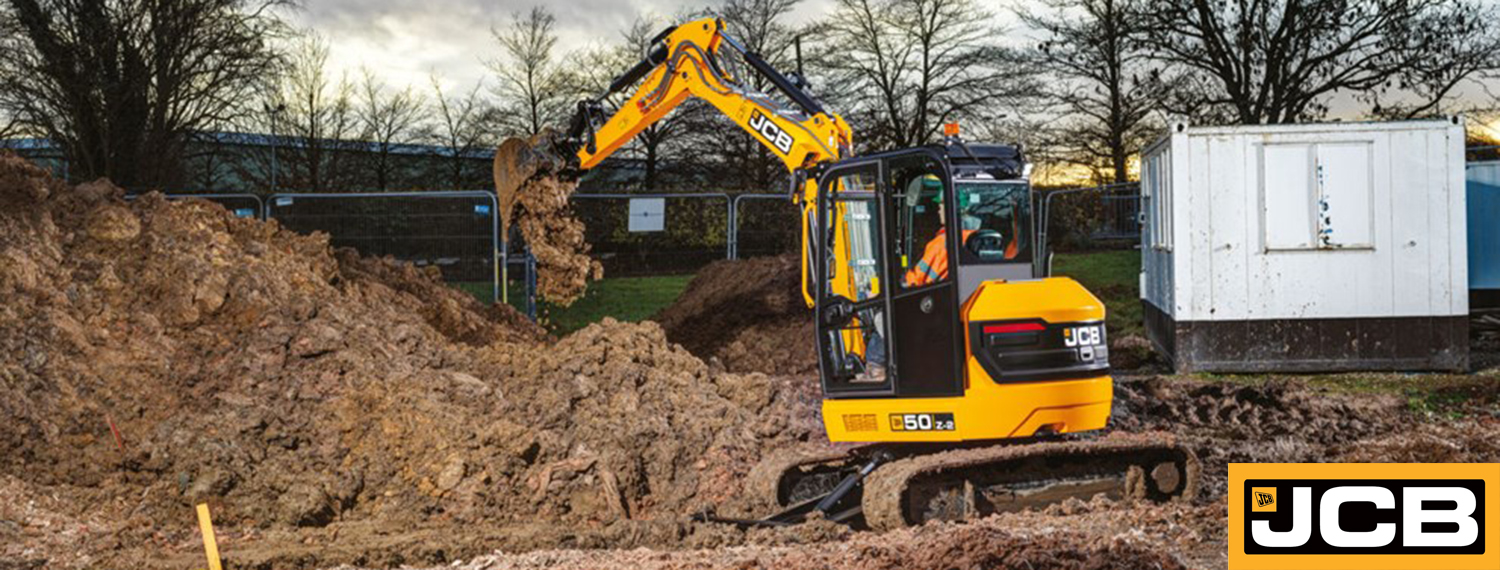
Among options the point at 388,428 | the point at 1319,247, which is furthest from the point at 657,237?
the point at 388,428

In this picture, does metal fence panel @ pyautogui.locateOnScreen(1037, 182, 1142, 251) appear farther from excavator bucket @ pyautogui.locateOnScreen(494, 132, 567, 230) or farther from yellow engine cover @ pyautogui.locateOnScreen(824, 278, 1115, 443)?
yellow engine cover @ pyautogui.locateOnScreen(824, 278, 1115, 443)

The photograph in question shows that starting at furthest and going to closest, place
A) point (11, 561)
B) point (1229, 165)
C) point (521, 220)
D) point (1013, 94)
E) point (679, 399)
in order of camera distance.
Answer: point (1013, 94) → point (1229, 165) → point (521, 220) → point (679, 399) → point (11, 561)

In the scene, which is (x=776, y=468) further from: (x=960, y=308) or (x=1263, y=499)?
(x=1263, y=499)

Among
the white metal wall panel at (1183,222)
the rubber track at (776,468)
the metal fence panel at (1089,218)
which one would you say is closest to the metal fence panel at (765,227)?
the metal fence panel at (1089,218)

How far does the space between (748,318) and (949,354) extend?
9052 mm

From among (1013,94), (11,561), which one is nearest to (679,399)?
(11,561)

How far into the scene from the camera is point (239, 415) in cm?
880

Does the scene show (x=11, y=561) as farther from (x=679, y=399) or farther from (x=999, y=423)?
(x=999, y=423)

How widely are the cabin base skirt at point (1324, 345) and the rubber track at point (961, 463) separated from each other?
5690mm

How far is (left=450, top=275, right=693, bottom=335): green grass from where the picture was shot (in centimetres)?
1779

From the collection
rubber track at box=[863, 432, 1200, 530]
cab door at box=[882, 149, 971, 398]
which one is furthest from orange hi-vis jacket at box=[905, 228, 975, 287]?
rubber track at box=[863, 432, 1200, 530]

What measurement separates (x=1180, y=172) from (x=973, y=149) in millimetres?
6386

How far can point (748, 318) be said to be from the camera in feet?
52.7

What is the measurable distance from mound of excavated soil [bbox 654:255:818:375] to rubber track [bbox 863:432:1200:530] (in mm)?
7056
